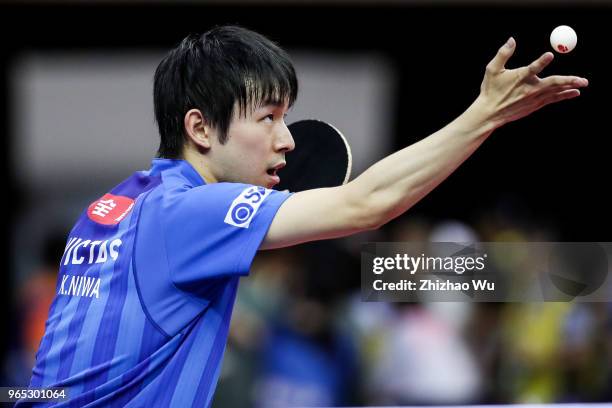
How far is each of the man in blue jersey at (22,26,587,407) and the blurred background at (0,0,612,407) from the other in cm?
364

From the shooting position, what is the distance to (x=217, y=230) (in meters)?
2.52

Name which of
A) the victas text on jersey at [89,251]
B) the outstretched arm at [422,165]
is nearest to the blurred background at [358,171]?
the victas text on jersey at [89,251]

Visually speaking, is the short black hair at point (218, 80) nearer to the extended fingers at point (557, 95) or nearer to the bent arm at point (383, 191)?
the bent arm at point (383, 191)

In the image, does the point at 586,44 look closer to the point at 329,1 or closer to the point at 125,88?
the point at 329,1

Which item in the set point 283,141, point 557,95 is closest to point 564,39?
point 557,95

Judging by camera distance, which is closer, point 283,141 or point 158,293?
point 158,293

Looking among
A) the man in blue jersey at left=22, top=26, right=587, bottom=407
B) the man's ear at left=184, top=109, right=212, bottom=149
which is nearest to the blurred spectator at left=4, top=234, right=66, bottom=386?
the man in blue jersey at left=22, top=26, right=587, bottom=407

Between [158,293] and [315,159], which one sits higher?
[315,159]

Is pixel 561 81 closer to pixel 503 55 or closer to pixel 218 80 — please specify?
pixel 503 55

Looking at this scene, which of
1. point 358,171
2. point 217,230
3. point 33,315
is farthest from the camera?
point 358,171

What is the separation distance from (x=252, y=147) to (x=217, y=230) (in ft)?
1.10

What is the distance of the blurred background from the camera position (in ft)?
21.8

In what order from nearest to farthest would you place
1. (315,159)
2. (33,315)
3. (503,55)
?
(503,55), (315,159), (33,315)

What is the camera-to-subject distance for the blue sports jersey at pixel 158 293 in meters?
2.53
